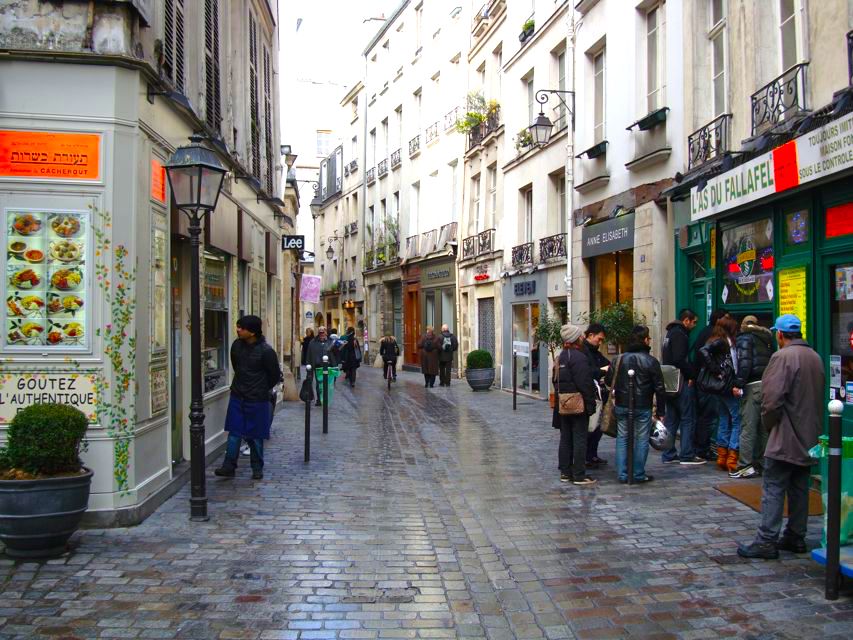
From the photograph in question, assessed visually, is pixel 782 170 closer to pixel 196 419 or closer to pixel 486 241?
pixel 196 419

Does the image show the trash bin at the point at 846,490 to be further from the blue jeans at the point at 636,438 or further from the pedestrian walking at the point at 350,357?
the pedestrian walking at the point at 350,357

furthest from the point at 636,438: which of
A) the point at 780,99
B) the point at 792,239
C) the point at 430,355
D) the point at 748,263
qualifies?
the point at 430,355

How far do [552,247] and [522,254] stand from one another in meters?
2.11

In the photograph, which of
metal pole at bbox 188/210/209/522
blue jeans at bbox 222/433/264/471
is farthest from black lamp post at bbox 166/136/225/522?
blue jeans at bbox 222/433/264/471

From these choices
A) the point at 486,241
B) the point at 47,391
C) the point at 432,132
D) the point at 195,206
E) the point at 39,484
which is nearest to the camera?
the point at 39,484

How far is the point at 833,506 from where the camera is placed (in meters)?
4.85

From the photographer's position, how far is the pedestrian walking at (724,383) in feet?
29.4

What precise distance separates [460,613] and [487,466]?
5.08m

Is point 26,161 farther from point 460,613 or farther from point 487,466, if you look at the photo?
point 487,466

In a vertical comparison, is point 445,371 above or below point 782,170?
below

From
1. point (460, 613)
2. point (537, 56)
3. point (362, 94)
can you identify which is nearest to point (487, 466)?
point (460, 613)

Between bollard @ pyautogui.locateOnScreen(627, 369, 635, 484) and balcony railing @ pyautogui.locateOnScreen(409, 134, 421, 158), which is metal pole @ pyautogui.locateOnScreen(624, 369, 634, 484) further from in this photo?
balcony railing @ pyautogui.locateOnScreen(409, 134, 421, 158)

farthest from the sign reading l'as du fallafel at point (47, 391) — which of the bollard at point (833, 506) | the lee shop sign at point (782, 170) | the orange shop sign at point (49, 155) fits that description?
the lee shop sign at point (782, 170)

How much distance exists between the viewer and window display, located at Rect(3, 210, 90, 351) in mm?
6562
